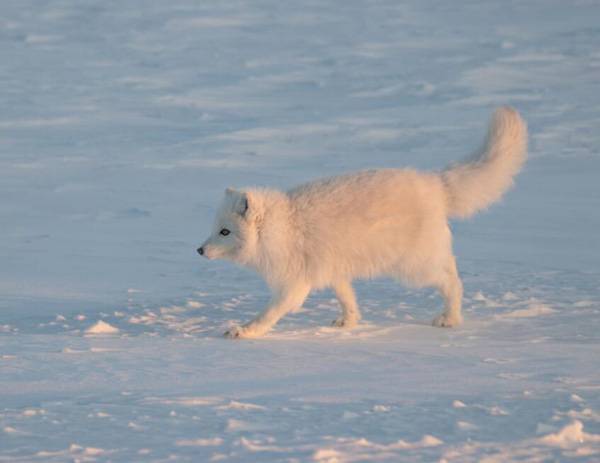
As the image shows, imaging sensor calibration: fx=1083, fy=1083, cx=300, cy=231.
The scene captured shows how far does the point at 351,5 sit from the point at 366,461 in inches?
573

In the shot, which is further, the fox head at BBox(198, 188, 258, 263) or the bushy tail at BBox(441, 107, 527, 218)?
the bushy tail at BBox(441, 107, 527, 218)

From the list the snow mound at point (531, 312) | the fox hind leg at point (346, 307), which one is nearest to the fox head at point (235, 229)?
the fox hind leg at point (346, 307)

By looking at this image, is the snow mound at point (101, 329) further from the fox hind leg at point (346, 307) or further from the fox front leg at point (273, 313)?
the fox hind leg at point (346, 307)

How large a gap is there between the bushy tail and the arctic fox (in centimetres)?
12

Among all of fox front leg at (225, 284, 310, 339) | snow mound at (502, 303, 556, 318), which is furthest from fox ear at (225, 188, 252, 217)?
snow mound at (502, 303, 556, 318)

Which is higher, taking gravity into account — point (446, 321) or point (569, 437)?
point (446, 321)

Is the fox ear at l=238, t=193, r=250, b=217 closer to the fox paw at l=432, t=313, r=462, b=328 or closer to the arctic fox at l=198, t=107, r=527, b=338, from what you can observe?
the arctic fox at l=198, t=107, r=527, b=338

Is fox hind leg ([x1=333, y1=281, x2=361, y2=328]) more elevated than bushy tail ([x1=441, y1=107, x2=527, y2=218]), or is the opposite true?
bushy tail ([x1=441, y1=107, x2=527, y2=218])

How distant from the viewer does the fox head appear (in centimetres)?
502

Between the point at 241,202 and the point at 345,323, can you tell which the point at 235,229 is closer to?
the point at 241,202

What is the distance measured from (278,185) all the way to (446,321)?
3621mm

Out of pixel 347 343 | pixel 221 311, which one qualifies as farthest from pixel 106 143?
pixel 347 343

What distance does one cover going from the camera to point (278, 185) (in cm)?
852

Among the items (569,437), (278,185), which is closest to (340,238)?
(569,437)
